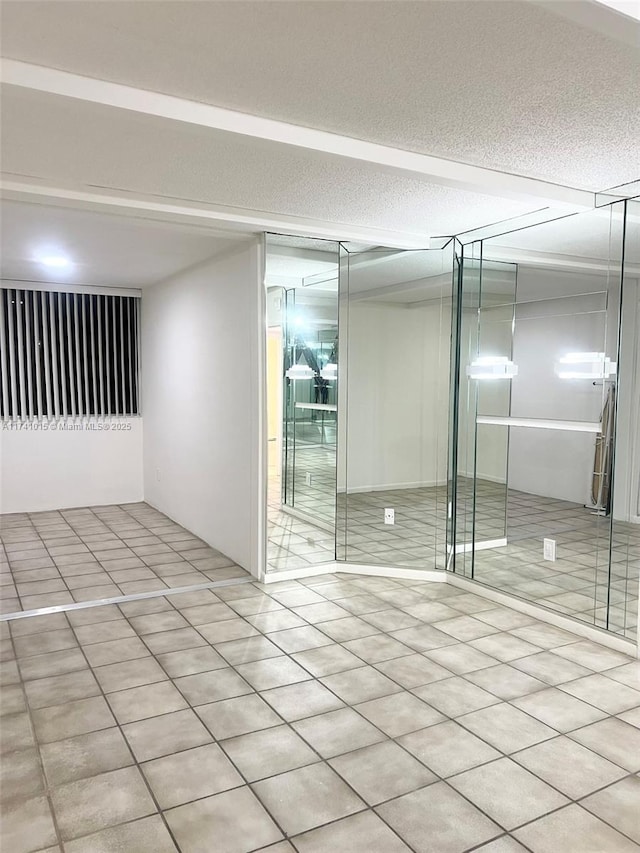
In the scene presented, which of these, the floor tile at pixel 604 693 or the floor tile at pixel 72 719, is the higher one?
the floor tile at pixel 72 719

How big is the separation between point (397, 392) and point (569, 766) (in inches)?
119

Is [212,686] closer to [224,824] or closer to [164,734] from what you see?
[164,734]

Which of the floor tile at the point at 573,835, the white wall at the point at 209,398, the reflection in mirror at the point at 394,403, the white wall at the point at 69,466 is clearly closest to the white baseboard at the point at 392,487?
the reflection in mirror at the point at 394,403

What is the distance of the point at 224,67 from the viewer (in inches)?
82.4

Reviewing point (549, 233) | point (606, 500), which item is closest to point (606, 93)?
point (549, 233)

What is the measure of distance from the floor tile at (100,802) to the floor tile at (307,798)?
0.42 m

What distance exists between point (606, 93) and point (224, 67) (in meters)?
1.32

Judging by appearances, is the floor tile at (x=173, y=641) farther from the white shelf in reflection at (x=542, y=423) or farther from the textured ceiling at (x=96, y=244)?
the textured ceiling at (x=96, y=244)

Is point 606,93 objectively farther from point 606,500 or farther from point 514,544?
point 514,544

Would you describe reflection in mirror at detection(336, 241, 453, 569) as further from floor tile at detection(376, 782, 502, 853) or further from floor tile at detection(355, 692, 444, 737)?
floor tile at detection(376, 782, 502, 853)

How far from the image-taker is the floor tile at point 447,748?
7.98 feet

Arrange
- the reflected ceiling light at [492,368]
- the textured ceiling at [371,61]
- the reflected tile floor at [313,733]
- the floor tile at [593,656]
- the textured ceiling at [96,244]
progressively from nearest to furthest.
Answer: the textured ceiling at [371,61] → the reflected tile floor at [313,733] → the floor tile at [593,656] → the textured ceiling at [96,244] → the reflected ceiling light at [492,368]

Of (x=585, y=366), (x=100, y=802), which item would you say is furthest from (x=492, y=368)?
(x=100, y=802)

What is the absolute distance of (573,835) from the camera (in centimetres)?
207
